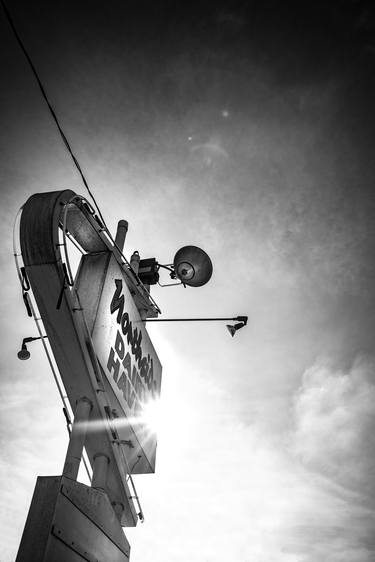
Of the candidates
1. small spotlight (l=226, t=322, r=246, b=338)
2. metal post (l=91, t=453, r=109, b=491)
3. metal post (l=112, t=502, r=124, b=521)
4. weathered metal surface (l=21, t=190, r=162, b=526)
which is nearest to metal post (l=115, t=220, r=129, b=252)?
weathered metal surface (l=21, t=190, r=162, b=526)

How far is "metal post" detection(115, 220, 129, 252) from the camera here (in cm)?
655

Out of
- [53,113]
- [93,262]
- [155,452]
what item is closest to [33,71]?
[53,113]

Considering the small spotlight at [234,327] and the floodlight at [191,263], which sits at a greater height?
the floodlight at [191,263]

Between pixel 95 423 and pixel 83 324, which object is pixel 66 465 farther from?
pixel 83 324

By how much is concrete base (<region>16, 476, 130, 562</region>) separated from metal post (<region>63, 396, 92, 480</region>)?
1.43 ft

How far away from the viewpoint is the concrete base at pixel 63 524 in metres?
2.69

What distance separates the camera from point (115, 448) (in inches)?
180

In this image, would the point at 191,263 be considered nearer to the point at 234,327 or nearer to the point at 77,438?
the point at 234,327

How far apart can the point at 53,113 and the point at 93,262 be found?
2.10 metres

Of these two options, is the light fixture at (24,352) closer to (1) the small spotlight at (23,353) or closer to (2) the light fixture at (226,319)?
(1) the small spotlight at (23,353)

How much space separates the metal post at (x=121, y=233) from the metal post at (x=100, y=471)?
336 centimetres

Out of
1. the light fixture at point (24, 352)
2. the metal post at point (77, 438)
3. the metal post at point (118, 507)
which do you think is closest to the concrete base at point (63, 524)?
the metal post at point (77, 438)

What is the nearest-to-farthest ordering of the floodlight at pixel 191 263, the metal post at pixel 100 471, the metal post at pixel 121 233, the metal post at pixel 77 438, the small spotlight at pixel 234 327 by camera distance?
the metal post at pixel 77 438 < the metal post at pixel 100 471 < the metal post at pixel 121 233 < the floodlight at pixel 191 263 < the small spotlight at pixel 234 327

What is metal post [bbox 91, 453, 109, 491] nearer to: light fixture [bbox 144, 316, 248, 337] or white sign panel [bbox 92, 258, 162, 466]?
white sign panel [bbox 92, 258, 162, 466]
